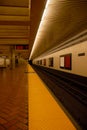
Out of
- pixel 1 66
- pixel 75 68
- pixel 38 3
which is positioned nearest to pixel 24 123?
pixel 38 3

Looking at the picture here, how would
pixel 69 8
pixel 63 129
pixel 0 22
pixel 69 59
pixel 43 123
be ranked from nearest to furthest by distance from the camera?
pixel 63 129 < pixel 43 123 < pixel 69 8 < pixel 69 59 < pixel 0 22

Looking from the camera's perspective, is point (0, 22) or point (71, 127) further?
point (0, 22)

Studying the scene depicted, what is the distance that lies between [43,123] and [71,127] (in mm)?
379

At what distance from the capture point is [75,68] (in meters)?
5.10

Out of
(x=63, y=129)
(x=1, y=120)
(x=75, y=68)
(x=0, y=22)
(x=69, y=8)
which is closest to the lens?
(x=63, y=129)

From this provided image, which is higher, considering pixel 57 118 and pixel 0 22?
pixel 0 22

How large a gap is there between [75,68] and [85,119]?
1817 millimetres

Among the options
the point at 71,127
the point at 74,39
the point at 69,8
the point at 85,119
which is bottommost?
the point at 85,119

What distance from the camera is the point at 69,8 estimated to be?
3594 millimetres

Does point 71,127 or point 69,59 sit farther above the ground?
point 69,59

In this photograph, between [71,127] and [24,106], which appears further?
[24,106]

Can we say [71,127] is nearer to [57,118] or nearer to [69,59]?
[57,118]

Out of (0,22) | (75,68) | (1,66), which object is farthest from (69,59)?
(1,66)

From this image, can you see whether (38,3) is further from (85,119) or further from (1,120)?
(85,119)
